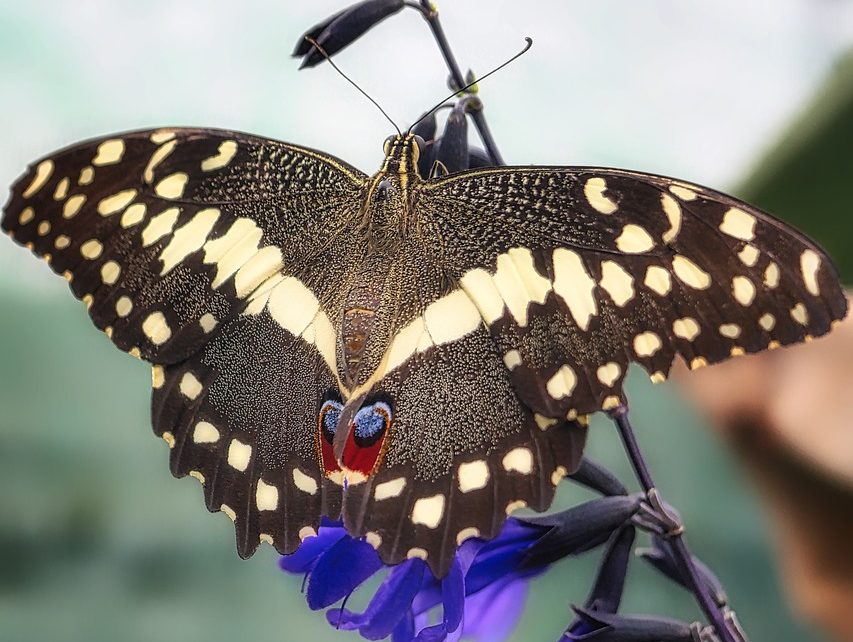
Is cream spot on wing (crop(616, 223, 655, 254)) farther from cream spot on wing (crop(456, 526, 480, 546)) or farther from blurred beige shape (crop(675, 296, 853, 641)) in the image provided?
blurred beige shape (crop(675, 296, 853, 641))

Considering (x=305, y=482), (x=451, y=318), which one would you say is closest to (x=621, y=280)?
(x=451, y=318)

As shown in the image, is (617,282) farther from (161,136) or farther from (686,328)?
(161,136)

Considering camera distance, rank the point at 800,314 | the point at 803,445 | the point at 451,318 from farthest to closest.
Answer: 1. the point at 803,445
2. the point at 451,318
3. the point at 800,314

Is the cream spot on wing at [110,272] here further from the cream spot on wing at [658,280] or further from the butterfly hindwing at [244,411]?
the cream spot on wing at [658,280]

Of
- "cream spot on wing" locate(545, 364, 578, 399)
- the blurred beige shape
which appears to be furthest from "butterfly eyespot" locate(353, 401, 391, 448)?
the blurred beige shape

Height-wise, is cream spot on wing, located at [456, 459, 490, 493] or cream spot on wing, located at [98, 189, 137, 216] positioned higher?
cream spot on wing, located at [98, 189, 137, 216]

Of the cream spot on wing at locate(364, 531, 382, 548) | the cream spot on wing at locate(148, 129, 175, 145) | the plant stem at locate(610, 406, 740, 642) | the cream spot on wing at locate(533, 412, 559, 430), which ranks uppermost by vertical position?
the cream spot on wing at locate(148, 129, 175, 145)

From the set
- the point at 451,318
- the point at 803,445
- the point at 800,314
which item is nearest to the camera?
the point at 800,314

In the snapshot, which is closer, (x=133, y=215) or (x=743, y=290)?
(x=743, y=290)

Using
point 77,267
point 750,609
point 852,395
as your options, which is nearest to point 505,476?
point 77,267
